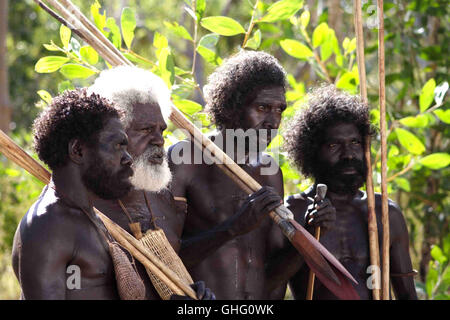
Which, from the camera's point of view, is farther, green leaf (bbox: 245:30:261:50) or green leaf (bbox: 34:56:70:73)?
green leaf (bbox: 245:30:261:50)

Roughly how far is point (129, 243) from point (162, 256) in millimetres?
293

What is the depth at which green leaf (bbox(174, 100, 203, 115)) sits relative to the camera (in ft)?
14.8

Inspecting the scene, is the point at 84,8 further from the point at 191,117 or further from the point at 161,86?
the point at 161,86

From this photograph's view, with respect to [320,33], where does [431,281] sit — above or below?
below

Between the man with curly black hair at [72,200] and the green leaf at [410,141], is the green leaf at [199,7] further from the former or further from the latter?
the man with curly black hair at [72,200]

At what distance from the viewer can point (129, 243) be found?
9.42 ft

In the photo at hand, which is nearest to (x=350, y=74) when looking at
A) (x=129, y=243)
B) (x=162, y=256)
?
(x=162, y=256)

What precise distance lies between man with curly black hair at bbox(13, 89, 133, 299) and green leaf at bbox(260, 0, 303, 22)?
2027 mm

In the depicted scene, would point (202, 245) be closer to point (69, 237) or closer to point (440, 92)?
point (69, 237)

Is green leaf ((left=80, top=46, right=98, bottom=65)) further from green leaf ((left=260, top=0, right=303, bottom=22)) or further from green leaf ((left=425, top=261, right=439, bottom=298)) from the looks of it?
green leaf ((left=425, top=261, right=439, bottom=298))

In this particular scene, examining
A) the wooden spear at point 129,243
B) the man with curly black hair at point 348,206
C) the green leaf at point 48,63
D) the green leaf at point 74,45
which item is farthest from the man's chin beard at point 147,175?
the green leaf at point 74,45

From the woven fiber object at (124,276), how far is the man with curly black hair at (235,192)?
2.49ft

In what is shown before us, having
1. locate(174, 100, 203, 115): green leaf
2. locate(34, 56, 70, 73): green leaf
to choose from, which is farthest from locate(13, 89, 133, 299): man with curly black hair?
locate(174, 100, 203, 115): green leaf
